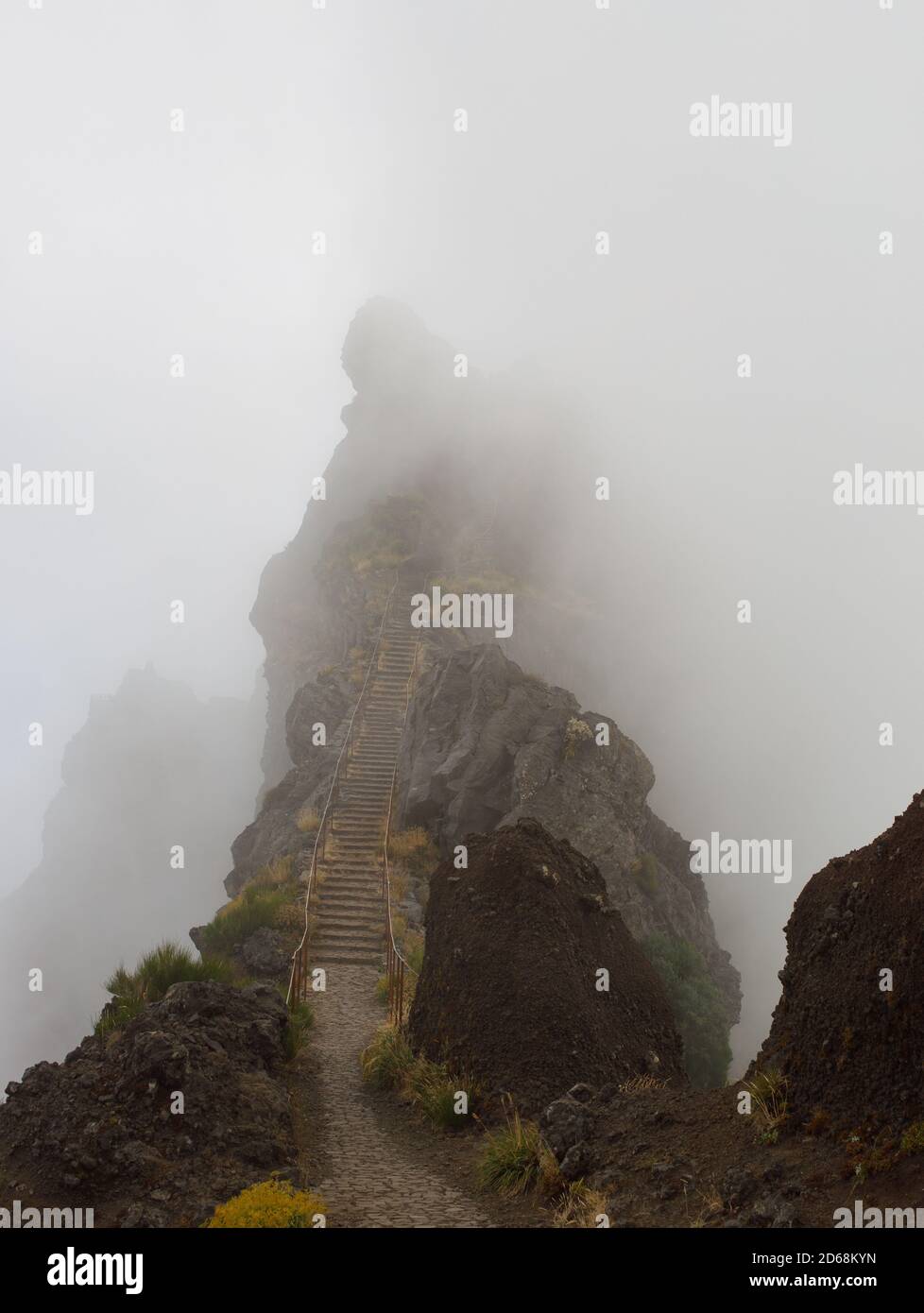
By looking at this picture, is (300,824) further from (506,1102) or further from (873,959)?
(873,959)

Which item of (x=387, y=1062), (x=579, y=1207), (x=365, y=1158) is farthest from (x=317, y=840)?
(x=579, y=1207)

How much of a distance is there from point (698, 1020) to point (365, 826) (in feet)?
32.9

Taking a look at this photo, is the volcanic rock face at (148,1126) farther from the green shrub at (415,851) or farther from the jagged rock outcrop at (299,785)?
the jagged rock outcrop at (299,785)

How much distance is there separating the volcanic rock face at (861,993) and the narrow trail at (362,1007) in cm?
313

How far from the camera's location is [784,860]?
152ft

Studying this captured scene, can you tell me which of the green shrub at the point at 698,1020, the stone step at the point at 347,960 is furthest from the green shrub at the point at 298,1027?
the green shrub at the point at 698,1020

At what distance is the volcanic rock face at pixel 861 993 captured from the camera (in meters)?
6.79

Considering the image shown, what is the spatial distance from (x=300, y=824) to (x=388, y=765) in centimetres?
465

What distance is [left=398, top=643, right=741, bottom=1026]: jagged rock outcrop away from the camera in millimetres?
24766

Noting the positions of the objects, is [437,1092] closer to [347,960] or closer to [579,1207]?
[579,1207]

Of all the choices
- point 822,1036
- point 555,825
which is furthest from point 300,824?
point 822,1036

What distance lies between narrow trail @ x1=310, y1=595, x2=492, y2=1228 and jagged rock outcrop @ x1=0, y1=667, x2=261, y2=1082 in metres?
27.7

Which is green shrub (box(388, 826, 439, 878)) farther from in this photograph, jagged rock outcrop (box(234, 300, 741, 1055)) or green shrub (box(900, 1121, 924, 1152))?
green shrub (box(900, 1121, 924, 1152))

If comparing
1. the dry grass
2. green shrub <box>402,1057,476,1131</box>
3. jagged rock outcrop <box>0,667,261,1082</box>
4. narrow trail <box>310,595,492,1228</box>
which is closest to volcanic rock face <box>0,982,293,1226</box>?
narrow trail <box>310,595,492,1228</box>
